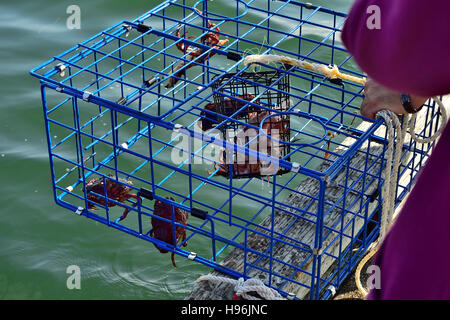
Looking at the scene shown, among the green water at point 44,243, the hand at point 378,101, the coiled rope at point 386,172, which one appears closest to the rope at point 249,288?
the coiled rope at point 386,172

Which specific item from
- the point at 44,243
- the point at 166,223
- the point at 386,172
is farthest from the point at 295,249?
the point at 44,243

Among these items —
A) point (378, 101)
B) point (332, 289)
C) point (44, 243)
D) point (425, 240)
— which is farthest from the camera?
point (44, 243)

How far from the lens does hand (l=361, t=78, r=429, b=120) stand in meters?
2.13

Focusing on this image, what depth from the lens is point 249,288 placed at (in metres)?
2.38

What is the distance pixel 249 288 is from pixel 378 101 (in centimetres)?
75

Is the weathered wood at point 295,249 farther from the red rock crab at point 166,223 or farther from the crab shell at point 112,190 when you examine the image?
the crab shell at point 112,190

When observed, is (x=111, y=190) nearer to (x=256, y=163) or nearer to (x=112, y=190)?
(x=112, y=190)

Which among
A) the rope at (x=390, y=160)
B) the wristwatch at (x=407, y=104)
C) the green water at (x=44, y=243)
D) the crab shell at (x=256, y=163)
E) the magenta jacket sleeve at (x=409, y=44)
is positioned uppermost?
the magenta jacket sleeve at (x=409, y=44)

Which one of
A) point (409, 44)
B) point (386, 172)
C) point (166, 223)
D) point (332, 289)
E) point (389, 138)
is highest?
point (409, 44)

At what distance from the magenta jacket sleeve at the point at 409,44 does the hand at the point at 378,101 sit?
1181 millimetres

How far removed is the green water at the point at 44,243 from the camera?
330cm

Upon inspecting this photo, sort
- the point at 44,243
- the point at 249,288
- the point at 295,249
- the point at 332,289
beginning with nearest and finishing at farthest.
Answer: the point at 249,288, the point at 332,289, the point at 295,249, the point at 44,243

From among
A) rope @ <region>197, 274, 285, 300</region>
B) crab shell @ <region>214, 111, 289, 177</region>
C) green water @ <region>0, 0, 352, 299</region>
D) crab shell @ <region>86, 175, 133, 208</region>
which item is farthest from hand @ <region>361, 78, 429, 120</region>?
green water @ <region>0, 0, 352, 299</region>

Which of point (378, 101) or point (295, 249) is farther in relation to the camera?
point (295, 249)
